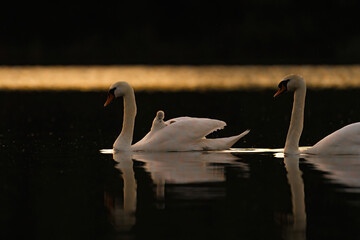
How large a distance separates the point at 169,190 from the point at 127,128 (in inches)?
203

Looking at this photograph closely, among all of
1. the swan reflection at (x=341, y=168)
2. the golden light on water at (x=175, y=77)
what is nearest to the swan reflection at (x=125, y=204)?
the swan reflection at (x=341, y=168)

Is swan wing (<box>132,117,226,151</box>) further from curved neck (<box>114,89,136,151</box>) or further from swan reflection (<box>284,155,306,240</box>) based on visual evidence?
swan reflection (<box>284,155,306,240</box>)

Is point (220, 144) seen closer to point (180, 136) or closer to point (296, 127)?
point (180, 136)

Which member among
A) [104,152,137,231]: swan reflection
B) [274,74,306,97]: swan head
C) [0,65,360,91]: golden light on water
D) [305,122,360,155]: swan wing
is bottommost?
[104,152,137,231]: swan reflection

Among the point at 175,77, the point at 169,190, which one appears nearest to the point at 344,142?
the point at 169,190

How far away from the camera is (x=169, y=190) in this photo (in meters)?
12.8

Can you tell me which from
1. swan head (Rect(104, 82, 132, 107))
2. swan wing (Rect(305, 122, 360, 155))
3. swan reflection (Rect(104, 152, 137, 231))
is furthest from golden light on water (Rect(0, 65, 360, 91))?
swan reflection (Rect(104, 152, 137, 231))

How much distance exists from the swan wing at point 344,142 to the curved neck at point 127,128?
3134 millimetres

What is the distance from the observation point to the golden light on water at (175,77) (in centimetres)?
4384

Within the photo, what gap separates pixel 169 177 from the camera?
13961 millimetres
